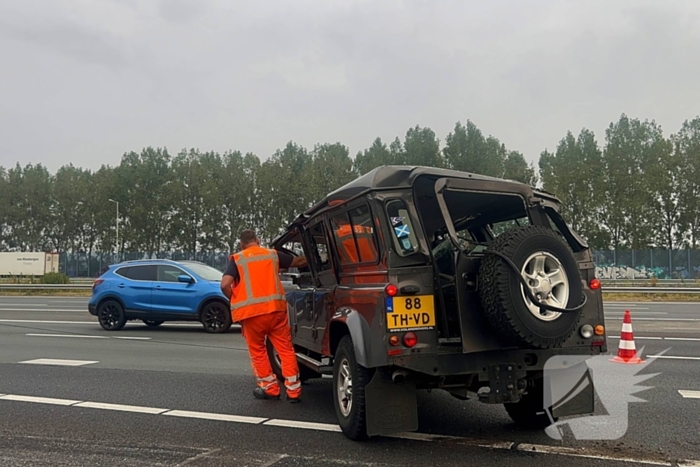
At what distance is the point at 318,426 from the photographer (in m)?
5.59

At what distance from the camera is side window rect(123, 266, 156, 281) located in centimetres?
1416

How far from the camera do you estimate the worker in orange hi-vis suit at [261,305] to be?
6312 millimetres

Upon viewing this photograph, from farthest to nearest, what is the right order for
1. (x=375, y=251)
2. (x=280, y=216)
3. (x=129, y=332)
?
(x=280, y=216), (x=129, y=332), (x=375, y=251)

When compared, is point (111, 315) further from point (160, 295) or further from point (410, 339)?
point (410, 339)

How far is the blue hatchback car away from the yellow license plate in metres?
9.21

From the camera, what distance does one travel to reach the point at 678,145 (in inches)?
1940

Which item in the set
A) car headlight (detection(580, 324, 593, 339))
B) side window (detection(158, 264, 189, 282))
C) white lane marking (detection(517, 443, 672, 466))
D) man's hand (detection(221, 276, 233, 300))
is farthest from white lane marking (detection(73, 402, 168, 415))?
side window (detection(158, 264, 189, 282))

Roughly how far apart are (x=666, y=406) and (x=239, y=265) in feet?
14.6

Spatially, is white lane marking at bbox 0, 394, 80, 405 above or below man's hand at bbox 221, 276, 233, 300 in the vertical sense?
below

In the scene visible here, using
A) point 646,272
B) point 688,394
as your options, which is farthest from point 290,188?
point 688,394

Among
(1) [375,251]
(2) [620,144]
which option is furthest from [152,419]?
(2) [620,144]

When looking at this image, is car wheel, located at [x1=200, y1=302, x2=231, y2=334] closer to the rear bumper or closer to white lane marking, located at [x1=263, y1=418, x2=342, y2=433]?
white lane marking, located at [x1=263, y1=418, x2=342, y2=433]

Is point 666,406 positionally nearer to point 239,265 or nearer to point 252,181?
point 239,265

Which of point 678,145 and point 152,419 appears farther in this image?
point 678,145
